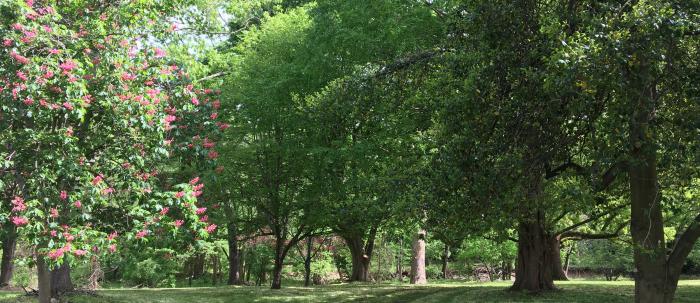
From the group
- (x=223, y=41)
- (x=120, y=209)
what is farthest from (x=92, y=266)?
(x=120, y=209)

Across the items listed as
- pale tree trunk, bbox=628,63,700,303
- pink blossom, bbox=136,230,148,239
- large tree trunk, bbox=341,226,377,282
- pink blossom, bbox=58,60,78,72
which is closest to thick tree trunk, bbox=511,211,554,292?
pale tree trunk, bbox=628,63,700,303

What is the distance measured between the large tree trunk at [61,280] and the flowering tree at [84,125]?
394 cm

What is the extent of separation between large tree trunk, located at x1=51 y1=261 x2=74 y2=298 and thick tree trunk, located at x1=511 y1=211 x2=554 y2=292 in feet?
42.9

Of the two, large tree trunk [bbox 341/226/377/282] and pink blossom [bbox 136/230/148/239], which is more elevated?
pink blossom [bbox 136/230/148/239]

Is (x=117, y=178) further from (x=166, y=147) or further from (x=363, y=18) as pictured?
(x=363, y=18)

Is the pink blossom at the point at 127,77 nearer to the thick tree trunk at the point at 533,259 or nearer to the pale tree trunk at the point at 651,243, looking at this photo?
the pale tree trunk at the point at 651,243

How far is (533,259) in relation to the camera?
16.9 metres

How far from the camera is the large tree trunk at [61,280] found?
14695 mm

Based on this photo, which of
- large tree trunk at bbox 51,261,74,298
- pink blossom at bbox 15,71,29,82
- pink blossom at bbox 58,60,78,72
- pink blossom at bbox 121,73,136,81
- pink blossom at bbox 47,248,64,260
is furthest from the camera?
large tree trunk at bbox 51,261,74,298

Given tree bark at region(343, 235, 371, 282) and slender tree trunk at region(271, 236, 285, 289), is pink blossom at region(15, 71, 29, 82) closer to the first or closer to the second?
slender tree trunk at region(271, 236, 285, 289)

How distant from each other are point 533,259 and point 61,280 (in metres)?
13.8

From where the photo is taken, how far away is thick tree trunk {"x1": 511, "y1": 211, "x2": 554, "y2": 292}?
54.8ft

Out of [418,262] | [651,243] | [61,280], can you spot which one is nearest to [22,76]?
[61,280]

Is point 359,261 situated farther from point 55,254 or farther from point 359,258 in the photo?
point 55,254
